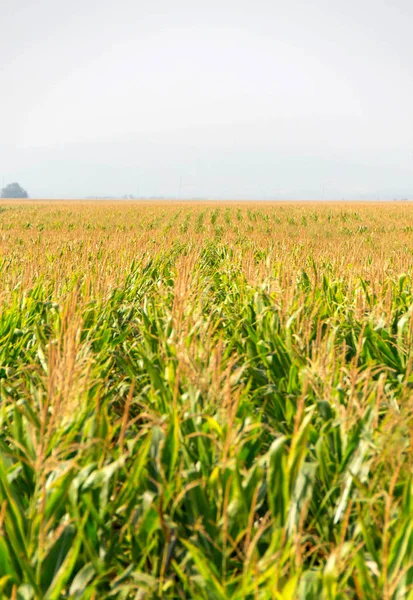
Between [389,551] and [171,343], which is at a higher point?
[171,343]

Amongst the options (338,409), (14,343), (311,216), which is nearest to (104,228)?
(311,216)

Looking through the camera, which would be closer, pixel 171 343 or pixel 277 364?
pixel 171 343

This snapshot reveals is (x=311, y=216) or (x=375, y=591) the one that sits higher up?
(x=311, y=216)

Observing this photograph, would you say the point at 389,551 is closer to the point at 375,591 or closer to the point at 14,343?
the point at 375,591

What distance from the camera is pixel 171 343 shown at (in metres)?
→ 3.47

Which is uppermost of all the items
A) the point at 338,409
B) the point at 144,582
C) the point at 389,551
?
the point at 338,409

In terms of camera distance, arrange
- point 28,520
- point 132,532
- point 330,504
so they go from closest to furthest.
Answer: point 28,520
point 132,532
point 330,504

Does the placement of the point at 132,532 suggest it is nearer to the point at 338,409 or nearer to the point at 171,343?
the point at 338,409

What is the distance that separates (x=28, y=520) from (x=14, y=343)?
2731mm

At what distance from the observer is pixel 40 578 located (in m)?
1.73

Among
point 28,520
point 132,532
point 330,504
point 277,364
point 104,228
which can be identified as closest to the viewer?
point 28,520

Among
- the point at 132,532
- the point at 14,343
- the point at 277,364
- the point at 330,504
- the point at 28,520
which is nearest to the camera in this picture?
the point at 28,520

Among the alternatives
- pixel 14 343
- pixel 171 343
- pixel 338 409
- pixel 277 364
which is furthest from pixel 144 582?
pixel 14 343

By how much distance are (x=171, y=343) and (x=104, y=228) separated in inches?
591
